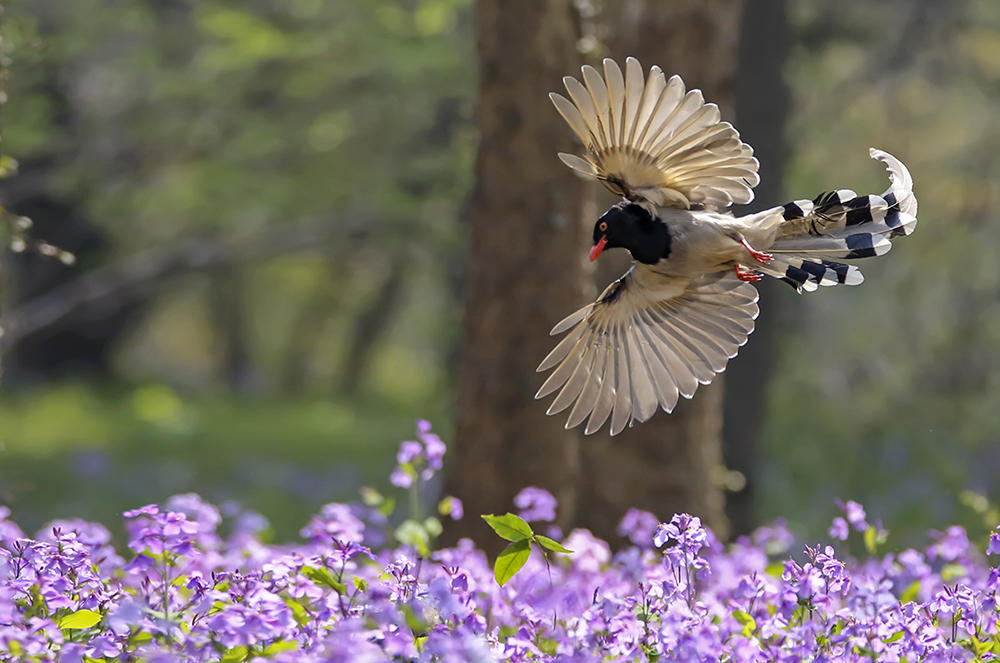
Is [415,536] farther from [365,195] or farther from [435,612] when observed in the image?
[365,195]

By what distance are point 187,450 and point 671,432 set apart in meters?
9.10

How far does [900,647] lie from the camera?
295 cm

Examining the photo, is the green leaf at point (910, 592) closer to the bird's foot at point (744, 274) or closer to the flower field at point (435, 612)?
the flower field at point (435, 612)

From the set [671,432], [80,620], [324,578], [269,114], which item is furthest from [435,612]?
[269,114]

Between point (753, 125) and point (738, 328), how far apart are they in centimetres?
492

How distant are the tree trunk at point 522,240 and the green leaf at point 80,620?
291 centimetres

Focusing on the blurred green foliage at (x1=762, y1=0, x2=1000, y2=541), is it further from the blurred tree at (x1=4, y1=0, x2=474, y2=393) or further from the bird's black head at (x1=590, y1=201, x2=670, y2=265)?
the bird's black head at (x1=590, y1=201, x2=670, y2=265)

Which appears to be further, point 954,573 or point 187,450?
point 187,450

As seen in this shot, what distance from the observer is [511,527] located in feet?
9.40

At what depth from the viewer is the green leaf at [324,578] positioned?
2996 mm

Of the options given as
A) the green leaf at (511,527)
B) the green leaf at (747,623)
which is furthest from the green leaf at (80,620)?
the green leaf at (747,623)

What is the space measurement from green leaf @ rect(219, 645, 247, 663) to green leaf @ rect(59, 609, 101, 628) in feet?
1.05

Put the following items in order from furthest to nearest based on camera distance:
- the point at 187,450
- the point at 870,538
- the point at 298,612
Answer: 1. the point at 187,450
2. the point at 870,538
3. the point at 298,612

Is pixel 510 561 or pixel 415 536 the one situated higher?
pixel 415 536
